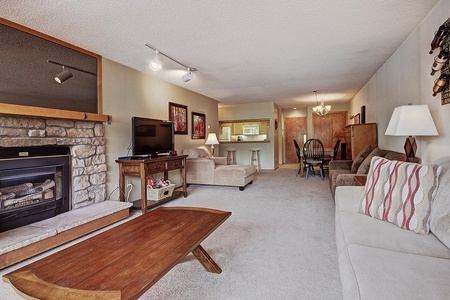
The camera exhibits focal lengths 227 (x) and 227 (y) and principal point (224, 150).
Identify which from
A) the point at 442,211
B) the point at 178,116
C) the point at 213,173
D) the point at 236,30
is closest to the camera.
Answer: the point at 442,211

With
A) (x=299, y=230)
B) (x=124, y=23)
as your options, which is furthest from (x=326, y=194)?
(x=124, y=23)

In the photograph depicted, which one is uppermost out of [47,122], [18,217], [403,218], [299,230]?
[47,122]

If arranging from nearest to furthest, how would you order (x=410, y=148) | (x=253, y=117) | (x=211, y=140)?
(x=410, y=148), (x=211, y=140), (x=253, y=117)

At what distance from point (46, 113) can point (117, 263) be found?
217cm

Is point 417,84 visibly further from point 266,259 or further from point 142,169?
point 142,169

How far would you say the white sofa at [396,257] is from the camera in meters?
0.85

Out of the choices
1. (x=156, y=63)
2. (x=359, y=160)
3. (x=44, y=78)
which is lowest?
(x=359, y=160)

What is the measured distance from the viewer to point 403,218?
1.41 m

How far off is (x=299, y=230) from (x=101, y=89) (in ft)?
10.6

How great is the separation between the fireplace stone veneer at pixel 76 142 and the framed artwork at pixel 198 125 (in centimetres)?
259

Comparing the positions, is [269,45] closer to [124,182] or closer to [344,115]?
[124,182]

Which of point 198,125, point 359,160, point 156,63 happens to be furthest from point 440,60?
point 198,125

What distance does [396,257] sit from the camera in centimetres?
107

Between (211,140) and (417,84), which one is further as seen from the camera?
(211,140)
